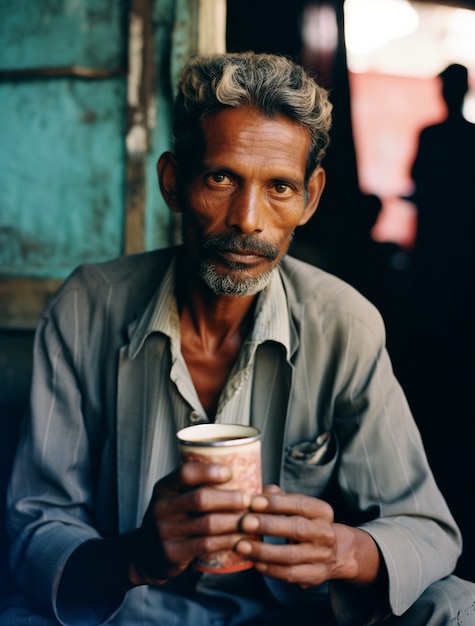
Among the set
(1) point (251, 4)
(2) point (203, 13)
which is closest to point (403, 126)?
(1) point (251, 4)

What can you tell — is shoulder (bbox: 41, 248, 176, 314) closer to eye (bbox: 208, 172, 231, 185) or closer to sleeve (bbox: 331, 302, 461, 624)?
eye (bbox: 208, 172, 231, 185)

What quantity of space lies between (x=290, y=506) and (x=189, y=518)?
0.67 ft

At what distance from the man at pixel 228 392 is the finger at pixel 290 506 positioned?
352 millimetres

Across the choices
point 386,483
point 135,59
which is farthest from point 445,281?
point 386,483

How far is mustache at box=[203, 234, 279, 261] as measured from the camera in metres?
1.89

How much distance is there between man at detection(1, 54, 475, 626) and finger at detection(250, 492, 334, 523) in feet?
1.16

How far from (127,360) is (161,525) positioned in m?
0.74

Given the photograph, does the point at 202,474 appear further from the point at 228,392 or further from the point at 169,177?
the point at 169,177

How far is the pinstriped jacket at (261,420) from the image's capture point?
74.0 inches

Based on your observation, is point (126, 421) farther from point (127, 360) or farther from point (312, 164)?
point (312, 164)

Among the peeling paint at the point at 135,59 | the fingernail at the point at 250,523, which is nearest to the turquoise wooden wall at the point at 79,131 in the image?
the peeling paint at the point at 135,59

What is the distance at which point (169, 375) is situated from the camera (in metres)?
1.97

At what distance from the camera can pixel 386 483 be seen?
1890mm

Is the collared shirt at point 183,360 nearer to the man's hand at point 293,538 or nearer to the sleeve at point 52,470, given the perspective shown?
the sleeve at point 52,470
